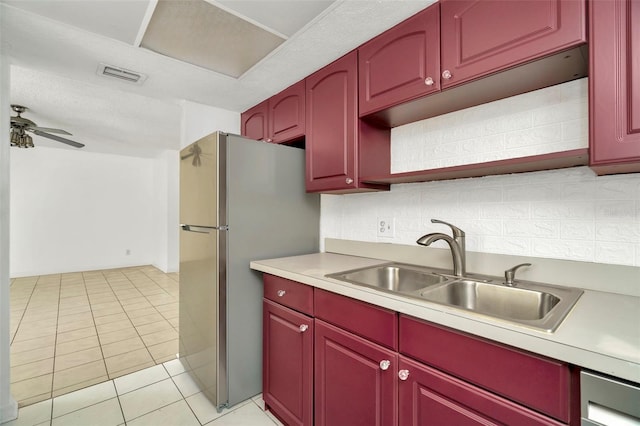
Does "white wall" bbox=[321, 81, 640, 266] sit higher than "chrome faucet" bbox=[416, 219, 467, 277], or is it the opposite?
"white wall" bbox=[321, 81, 640, 266]

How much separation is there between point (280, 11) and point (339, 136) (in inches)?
27.5

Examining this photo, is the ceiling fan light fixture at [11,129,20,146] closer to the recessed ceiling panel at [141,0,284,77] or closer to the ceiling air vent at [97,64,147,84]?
the ceiling air vent at [97,64,147,84]

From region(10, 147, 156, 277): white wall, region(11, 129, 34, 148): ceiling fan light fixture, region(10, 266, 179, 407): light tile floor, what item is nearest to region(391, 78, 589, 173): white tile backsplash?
region(10, 266, 179, 407): light tile floor

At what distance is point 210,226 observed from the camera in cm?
180

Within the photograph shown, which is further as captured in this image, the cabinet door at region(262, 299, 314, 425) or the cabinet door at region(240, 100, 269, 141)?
the cabinet door at region(240, 100, 269, 141)

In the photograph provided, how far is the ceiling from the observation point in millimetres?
1423

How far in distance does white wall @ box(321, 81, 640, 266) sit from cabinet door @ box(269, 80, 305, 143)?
69 cm

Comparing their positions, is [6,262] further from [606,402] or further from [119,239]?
[119,239]

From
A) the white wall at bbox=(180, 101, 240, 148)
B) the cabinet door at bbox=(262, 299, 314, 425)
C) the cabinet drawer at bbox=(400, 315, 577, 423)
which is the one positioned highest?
the white wall at bbox=(180, 101, 240, 148)

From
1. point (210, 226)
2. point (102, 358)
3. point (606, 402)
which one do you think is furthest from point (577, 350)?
point (102, 358)

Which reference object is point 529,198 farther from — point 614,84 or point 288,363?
point 288,363

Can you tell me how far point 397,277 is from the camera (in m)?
1.66

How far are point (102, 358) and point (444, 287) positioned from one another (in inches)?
108

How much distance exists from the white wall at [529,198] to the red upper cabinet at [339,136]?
21cm
